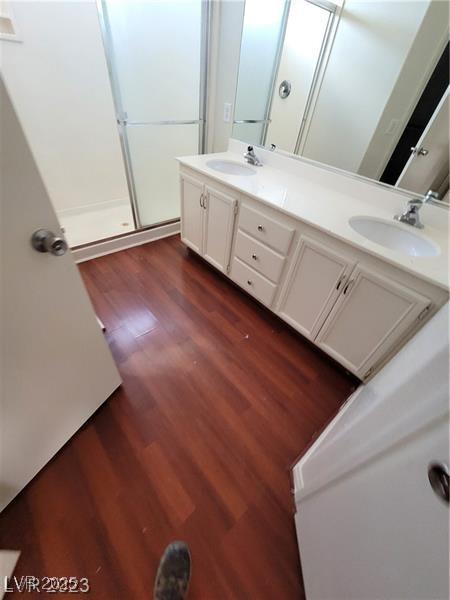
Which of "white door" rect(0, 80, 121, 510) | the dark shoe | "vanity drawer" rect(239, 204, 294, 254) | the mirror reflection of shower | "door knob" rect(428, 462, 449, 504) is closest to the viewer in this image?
"door knob" rect(428, 462, 449, 504)

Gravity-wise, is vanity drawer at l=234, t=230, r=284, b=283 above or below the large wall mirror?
below

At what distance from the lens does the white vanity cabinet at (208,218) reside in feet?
5.59

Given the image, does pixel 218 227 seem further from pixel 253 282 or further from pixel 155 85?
pixel 155 85

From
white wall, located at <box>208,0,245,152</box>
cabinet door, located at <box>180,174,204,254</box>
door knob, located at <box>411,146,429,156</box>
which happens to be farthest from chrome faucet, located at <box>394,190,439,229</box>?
white wall, located at <box>208,0,245,152</box>

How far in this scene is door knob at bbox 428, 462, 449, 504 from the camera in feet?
1.29

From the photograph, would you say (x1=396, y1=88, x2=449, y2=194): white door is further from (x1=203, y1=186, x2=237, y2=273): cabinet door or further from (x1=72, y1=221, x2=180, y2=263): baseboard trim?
(x1=72, y1=221, x2=180, y2=263): baseboard trim

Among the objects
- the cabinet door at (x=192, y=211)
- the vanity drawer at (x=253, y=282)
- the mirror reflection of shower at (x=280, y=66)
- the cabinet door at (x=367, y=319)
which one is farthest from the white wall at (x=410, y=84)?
the cabinet door at (x=192, y=211)

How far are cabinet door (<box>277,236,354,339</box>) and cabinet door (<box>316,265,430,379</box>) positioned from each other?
5 cm

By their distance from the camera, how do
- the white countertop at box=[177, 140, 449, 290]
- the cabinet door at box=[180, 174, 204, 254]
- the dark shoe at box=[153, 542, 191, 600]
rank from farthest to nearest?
the cabinet door at box=[180, 174, 204, 254] < the white countertop at box=[177, 140, 449, 290] < the dark shoe at box=[153, 542, 191, 600]

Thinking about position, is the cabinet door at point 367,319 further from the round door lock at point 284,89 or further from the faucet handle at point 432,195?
the round door lock at point 284,89

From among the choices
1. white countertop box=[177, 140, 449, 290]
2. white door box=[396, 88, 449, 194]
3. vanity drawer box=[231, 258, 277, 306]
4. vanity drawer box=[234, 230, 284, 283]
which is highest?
white door box=[396, 88, 449, 194]

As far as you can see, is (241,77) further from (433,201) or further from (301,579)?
(301,579)

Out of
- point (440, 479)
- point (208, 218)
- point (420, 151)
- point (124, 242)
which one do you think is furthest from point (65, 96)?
point (440, 479)

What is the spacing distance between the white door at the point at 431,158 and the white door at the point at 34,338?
1.70 meters
